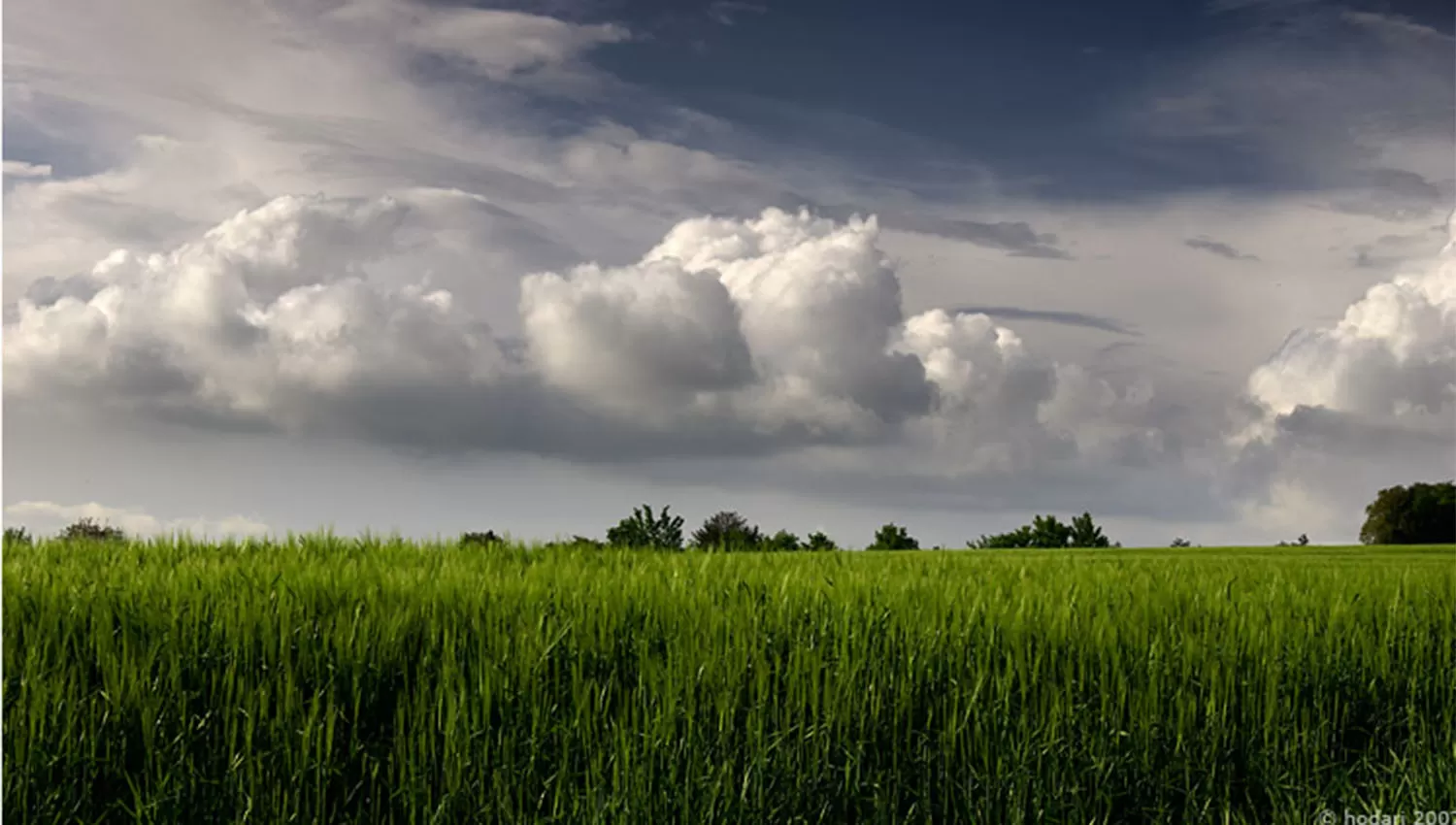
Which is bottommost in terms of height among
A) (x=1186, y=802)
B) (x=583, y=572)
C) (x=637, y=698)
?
(x=1186, y=802)

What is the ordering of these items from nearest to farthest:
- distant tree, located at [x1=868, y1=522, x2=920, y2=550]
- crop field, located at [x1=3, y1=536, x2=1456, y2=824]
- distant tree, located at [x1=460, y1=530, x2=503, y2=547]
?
1. crop field, located at [x1=3, y1=536, x2=1456, y2=824]
2. distant tree, located at [x1=460, y1=530, x2=503, y2=547]
3. distant tree, located at [x1=868, y1=522, x2=920, y2=550]

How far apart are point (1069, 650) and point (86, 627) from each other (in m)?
A: 4.71

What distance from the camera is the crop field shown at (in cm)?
413

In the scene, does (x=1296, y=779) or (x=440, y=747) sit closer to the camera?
(x=440, y=747)

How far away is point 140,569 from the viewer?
22.2 ft

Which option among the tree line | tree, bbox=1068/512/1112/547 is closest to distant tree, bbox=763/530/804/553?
the tree line

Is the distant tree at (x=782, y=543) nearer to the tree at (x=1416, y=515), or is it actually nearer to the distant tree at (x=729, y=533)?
the distant tree at (x=729, y=533)

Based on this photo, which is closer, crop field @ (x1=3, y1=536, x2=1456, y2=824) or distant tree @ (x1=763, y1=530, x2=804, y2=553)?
crop field @ (x1=3, y1=536, x2=1456, y2=824)

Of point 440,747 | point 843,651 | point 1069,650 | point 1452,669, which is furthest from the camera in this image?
point 1452,669

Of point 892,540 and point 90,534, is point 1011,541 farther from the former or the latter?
point 90,534

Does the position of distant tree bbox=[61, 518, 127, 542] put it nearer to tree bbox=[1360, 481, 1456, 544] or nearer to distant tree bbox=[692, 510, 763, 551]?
distant tree bbox=[692, 510, 763, 551]

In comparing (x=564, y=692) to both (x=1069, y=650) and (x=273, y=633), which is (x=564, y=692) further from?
(x=1069, y=650)

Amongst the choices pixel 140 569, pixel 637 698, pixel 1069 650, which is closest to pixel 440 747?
pixel 637 698

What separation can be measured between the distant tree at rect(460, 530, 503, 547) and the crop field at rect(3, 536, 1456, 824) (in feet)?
7.95
